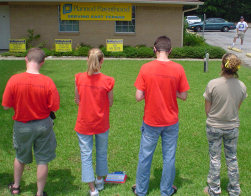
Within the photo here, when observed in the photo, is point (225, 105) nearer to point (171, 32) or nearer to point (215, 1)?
point (171, 32)

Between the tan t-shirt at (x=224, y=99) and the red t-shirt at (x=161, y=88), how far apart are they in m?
0.32

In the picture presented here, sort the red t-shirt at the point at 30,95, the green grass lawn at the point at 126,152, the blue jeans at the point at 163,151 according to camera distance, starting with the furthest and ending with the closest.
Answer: the green grass lawn at the point at 126,152 → the blue jeans at the point at 163,151 → the red t-shirt at the point at 30,95

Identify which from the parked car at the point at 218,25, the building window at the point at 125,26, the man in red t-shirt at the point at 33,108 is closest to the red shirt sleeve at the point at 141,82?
the man in red t-shirt at the point at 33,108

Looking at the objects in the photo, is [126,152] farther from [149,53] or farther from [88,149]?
[149,53]

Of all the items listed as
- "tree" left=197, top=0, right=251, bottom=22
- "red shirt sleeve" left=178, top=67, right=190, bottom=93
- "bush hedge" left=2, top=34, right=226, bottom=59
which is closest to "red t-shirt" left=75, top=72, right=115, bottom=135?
"red shirt sleeve" left=178, top=67, right=190, bottom=93

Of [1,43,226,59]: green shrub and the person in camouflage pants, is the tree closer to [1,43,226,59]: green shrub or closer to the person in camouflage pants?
[1,43,226,59]: green shrub

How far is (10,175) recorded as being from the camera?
4.45 metres

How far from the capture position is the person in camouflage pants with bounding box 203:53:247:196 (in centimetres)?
357

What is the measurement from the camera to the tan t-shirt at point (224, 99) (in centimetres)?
357

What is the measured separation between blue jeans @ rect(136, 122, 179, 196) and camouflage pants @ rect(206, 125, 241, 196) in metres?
0.43

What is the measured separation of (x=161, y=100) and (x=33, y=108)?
137 centimetres

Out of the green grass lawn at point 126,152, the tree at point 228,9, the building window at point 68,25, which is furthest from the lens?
the tree at point 228,9

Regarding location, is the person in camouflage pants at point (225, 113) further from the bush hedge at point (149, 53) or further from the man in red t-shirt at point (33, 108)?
the bush hedge at point (149, 53)

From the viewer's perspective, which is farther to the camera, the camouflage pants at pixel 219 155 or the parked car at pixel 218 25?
the parked car at pixel 218 25
